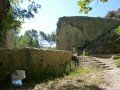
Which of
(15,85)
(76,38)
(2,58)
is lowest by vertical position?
(15,85)

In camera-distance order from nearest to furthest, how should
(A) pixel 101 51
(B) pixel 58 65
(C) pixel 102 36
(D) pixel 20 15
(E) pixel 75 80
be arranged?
(E) pixel 75 80, (B) pixel 58 65, (D) pixel 20 15, (A) pixel 101 51, (C) pixel 102 36

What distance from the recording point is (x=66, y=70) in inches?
515

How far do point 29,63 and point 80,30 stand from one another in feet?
56.2

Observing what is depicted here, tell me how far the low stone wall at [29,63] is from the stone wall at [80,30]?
14775mm

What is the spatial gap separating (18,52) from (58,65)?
10.5 feet

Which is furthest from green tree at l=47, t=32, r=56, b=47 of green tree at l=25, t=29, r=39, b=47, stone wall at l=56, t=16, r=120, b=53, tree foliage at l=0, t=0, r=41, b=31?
tree foliage at l=0, t=0, r=41, b=31

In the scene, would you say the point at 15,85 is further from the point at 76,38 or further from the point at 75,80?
the point at 76,38

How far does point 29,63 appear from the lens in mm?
12055

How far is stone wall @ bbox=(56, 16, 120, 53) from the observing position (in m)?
28.4

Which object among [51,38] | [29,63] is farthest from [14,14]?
[51,38]

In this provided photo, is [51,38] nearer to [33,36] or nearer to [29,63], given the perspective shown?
[33,36]

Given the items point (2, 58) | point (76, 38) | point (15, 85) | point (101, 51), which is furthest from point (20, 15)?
point (76, 38)

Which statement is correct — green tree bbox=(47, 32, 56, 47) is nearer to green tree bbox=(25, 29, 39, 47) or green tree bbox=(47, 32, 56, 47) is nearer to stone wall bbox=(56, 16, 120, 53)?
green tree bbox=(25, 29, 39, 47)

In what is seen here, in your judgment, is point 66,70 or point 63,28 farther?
point 63,28
